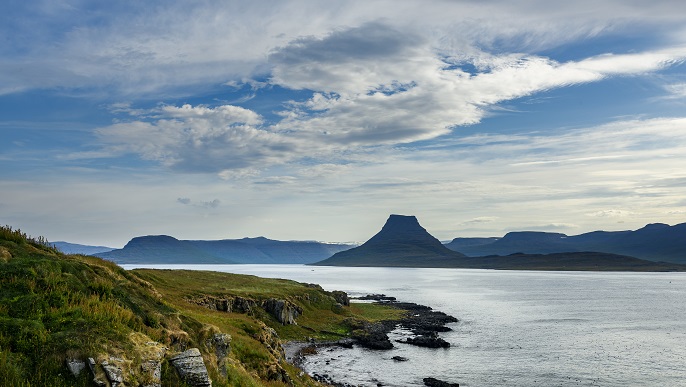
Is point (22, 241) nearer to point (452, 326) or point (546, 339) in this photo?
point (546, 339)

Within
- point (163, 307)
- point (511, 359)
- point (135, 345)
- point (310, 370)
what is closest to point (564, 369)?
point (511, 359)

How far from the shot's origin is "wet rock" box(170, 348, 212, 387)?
22.1 m

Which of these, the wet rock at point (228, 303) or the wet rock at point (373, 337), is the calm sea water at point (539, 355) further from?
the wet rock at point (228, 303)

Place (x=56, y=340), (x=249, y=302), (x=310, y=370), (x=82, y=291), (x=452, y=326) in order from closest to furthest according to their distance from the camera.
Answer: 1. (x=56, y=340)
2. (x=82, y=291)
3. (x=310, y=370)
4. (x=249, y=302)
5. (x=452, y=326)

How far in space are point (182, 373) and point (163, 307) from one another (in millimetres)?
10254

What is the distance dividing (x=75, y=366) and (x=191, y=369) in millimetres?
5234

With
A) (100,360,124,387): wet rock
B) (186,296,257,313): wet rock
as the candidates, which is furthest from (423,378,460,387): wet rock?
(100,360,124,387): wet rock

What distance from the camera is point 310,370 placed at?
68375mm

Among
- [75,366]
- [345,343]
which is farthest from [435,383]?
[75,366]

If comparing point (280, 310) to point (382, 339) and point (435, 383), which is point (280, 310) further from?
point (435, 383)

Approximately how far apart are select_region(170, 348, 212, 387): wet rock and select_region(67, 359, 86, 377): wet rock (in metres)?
4.33

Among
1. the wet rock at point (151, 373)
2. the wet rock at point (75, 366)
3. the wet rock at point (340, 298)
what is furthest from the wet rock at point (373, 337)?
the wet rock at point (75, 366)

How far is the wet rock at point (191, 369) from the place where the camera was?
22094 millimetres

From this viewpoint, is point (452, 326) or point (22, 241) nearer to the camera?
point (22, 241)
